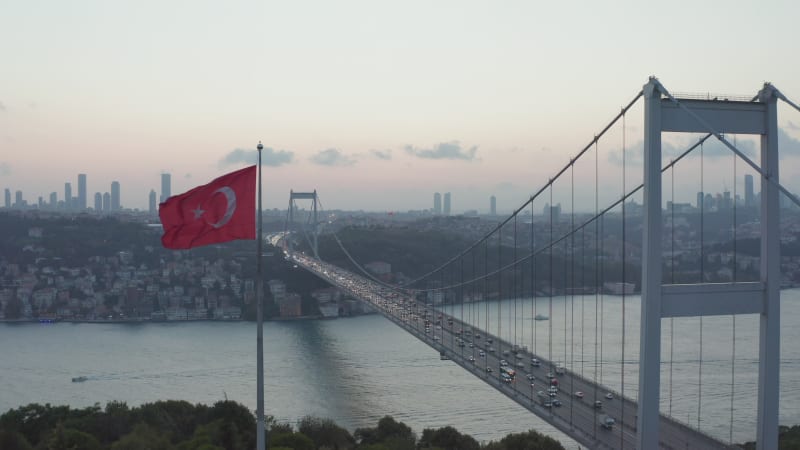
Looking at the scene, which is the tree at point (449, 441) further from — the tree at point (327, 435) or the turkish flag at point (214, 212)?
the turkish flag at point (214, 212)

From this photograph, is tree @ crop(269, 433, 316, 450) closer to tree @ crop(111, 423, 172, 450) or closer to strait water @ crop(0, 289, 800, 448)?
tree @ crop(111, 423, 172, 450)

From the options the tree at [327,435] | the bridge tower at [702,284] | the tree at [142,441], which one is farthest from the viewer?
the tree at [327,435]

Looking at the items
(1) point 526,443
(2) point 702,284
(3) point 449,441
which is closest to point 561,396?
(1) point 526,443

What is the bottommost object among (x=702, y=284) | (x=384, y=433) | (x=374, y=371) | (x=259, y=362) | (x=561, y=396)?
(x=374, y=371)

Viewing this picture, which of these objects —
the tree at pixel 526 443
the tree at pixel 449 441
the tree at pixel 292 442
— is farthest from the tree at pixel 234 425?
the tree at pixel 526 443

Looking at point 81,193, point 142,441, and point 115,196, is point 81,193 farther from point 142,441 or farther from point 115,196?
point 142,441

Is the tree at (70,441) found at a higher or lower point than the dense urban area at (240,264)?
lower

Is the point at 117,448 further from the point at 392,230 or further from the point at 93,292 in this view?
the point at 392,230

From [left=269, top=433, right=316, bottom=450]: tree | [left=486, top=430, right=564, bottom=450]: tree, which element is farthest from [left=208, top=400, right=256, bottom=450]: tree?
[left=486, top=430, right=564, bottom=450]: tree
